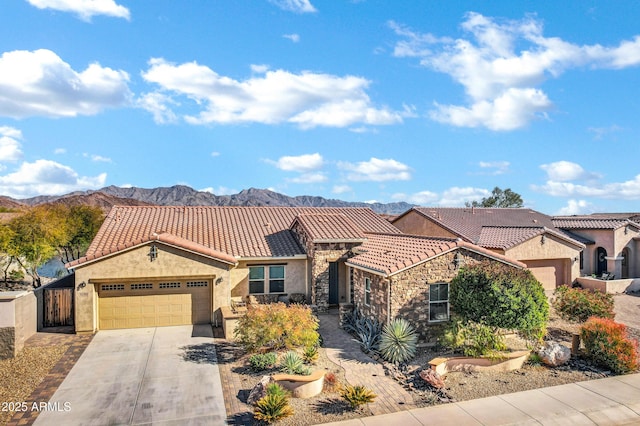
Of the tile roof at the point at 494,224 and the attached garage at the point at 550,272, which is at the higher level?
the tile roof at the point at 494,224

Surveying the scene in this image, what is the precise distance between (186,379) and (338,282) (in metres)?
10.1

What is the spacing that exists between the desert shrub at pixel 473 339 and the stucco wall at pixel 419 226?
46.3 feet

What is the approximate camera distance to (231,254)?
2139 centimetres

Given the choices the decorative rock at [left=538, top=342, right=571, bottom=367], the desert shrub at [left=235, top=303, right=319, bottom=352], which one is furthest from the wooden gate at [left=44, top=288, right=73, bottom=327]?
the decorative rock at [left=538, top=342, right=571, bottom=367]

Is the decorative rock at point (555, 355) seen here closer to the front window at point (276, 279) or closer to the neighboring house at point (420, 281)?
the neighboring house at point (420, 281)

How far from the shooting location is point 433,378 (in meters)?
12.6

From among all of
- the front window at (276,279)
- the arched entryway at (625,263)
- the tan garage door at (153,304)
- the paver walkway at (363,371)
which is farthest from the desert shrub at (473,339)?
the arched entryway at (625,263)

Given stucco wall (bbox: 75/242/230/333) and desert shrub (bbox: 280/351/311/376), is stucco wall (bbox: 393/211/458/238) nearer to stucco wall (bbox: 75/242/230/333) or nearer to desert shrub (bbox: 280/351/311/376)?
stucco wall (bbox: 75/242/230/333)

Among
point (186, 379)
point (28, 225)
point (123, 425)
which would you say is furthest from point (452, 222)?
point (28, 225)

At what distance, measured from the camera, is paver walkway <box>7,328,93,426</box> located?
1087 cm

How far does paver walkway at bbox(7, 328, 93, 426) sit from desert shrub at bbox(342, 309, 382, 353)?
33.1 feet

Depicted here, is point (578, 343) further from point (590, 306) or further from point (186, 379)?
point (186, 379)

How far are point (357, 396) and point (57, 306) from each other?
576 inches

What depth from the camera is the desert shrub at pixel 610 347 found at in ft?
46.2
